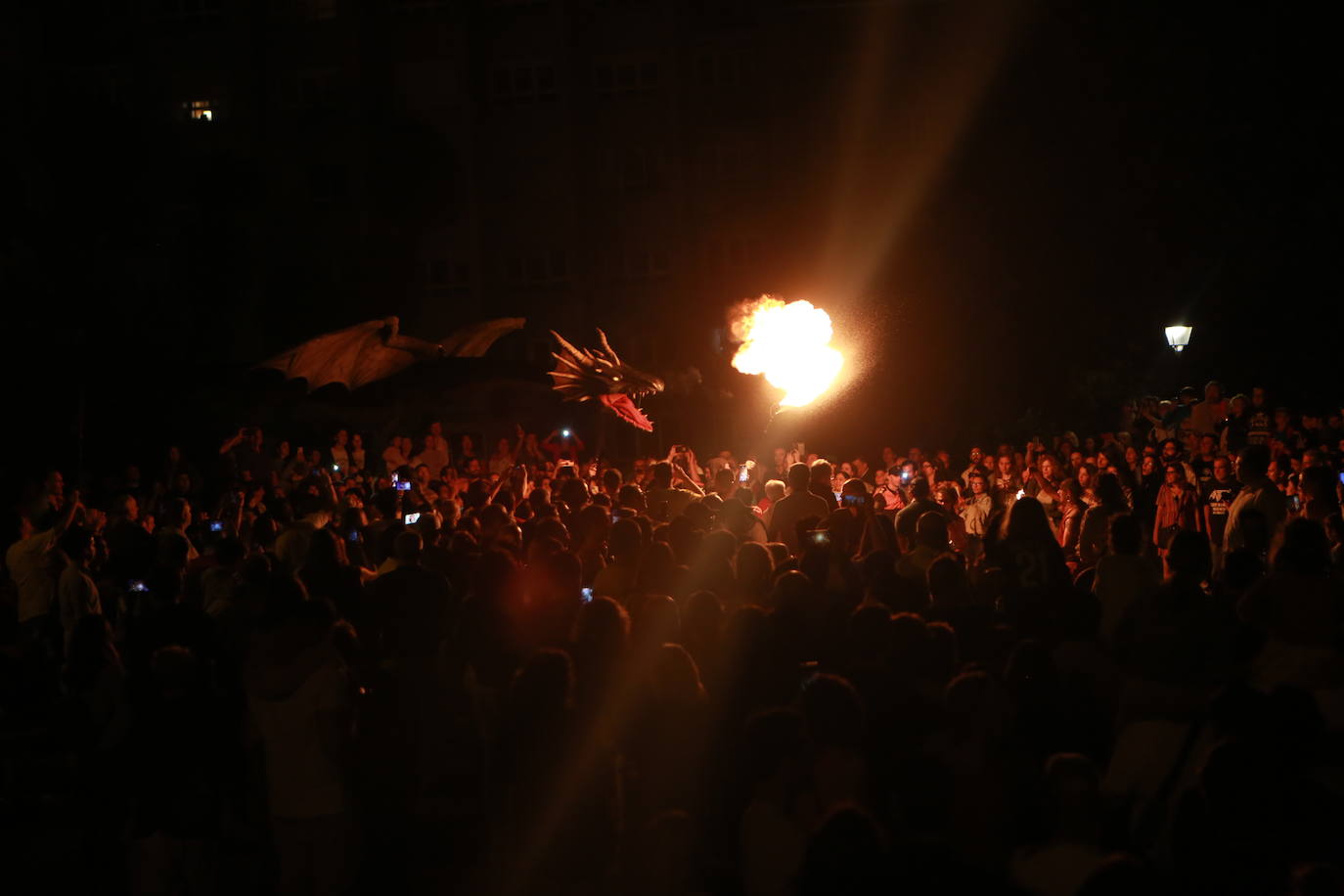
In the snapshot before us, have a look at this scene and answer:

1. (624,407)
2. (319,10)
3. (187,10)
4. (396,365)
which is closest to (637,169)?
(319,10)

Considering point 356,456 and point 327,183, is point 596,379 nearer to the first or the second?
point 356,456

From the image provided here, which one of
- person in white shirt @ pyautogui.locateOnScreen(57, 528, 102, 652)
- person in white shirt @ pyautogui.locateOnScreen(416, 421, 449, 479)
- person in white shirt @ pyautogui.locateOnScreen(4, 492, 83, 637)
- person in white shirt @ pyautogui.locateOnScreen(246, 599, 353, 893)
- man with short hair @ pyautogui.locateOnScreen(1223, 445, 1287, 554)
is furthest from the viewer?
person in white shirt @ pyautogui.locateOnScreen(416, 421, 449, 479)

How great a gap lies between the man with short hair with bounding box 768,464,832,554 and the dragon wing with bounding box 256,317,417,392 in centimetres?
722

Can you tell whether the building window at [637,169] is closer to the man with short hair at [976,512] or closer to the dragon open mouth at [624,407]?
the dragon open mouth at [624,407]

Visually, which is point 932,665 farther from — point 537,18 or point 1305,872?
point 537,18

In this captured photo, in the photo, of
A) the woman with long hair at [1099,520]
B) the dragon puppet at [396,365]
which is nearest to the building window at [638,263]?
the dragon puppet at [396,365]

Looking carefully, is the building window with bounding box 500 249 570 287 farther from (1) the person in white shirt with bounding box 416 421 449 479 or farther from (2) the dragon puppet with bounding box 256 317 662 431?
(2) the dragon puppet with bounding box 256 317 662 431

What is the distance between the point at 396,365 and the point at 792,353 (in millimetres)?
5380

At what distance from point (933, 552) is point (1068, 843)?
13.6 feet

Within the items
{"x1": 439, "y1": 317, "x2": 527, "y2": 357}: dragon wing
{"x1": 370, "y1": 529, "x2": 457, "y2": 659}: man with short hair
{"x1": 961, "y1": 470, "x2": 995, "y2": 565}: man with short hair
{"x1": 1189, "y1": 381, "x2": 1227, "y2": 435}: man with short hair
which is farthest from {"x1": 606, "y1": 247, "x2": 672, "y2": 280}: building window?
{"x1": 370, "y1": 529, "x2": 457, "y2": 659}: man with short hair

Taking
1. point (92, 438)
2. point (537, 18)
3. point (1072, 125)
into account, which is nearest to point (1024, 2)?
point (1072, 125)

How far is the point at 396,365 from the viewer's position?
1698 cm

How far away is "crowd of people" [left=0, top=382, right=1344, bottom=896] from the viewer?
4145 mm

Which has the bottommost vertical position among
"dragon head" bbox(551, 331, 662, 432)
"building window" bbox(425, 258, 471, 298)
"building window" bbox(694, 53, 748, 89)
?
"dragon head" bbox(551, 331, 662, 432)
